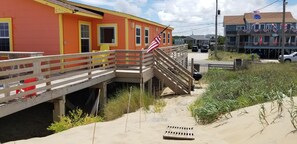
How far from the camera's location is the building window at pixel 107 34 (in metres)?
14.0

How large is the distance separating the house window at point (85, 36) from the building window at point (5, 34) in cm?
291

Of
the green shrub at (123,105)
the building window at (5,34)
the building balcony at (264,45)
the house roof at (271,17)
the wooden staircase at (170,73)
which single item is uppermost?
the house roof at (271,17)

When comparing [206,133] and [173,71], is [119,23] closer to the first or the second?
[173,71]

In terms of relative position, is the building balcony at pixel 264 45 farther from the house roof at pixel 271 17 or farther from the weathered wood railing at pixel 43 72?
the weathered wood railing at pixel 43 72

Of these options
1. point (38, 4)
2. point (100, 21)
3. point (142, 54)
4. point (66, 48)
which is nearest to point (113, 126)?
point (142, 54)

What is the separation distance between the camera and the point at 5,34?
475 inches

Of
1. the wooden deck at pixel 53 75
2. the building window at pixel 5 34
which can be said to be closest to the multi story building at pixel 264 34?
the wooden deck at pixel 53 75

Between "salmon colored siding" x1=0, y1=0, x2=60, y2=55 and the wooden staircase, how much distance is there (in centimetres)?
439

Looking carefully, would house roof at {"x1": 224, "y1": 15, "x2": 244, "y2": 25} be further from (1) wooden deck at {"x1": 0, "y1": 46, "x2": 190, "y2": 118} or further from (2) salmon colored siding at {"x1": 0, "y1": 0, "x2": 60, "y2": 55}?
(2) salmon colored siding at {"x1": 0, "y1": 0, "x2": 60, "y2": 55}

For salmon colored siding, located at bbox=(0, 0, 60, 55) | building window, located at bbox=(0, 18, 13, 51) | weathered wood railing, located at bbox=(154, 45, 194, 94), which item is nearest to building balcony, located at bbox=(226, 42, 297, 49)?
weathered wood railing, located at bbox=(154, 45, 194, 94)

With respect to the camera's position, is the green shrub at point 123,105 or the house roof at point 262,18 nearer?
the green shrub at point 123,105

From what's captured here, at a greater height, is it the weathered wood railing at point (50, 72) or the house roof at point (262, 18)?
the house roof at point (262, 18)

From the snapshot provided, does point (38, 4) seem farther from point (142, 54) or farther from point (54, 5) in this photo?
point (142, 54)

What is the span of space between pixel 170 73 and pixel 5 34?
7258mm
